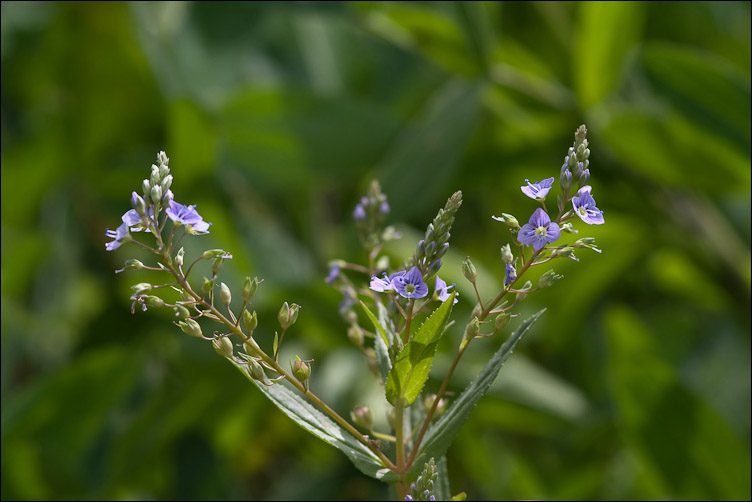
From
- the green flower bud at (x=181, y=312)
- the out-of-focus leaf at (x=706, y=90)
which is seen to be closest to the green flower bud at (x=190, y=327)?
the green flower bud at (x=181, y=312)


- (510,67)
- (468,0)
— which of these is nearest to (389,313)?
(468,0)

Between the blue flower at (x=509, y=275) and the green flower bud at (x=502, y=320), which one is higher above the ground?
the blue flower at (x=509, y=275)

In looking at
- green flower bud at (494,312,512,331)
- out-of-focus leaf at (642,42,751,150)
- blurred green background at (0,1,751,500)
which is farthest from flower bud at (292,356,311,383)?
out-of-focus leaf at (642,42,751,150)

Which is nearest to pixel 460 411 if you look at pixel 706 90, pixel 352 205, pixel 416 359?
pixel 416 359

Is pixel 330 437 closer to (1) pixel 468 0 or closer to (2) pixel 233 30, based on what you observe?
(1) pixel 468 0

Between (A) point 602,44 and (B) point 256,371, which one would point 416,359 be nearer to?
(B) point 256,371

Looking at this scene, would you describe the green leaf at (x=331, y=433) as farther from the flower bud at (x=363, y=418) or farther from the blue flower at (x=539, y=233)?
the blue flower at (x=539, y=233)
